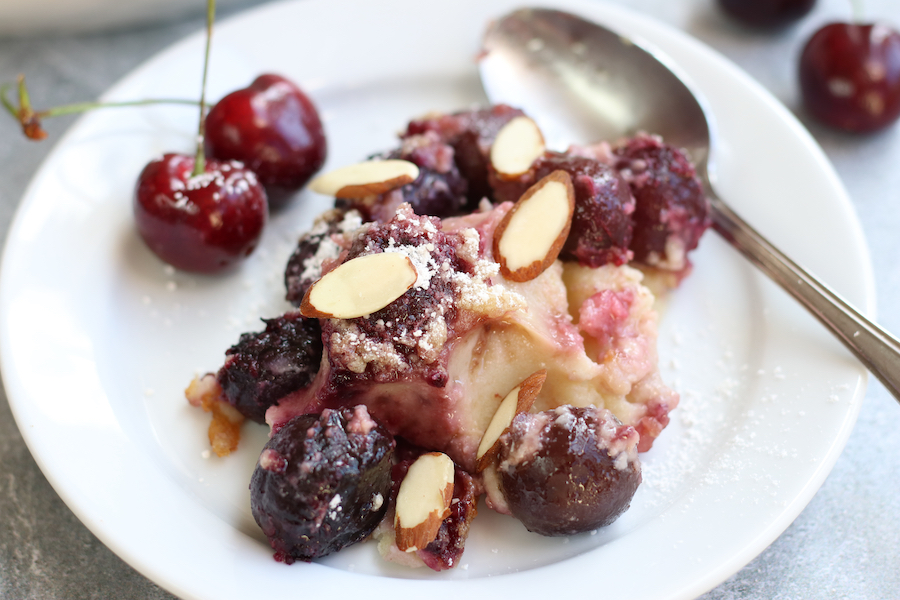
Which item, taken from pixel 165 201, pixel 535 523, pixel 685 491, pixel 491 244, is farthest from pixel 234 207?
pixel 685 491

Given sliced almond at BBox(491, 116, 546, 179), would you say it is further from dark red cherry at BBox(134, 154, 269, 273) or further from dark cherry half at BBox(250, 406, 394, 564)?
dark cherry half at BBox(250, 406, 394, 564)

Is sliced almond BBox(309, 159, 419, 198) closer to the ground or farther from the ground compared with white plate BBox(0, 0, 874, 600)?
farther from the ground

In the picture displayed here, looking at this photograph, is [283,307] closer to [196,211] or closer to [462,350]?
[196,211]

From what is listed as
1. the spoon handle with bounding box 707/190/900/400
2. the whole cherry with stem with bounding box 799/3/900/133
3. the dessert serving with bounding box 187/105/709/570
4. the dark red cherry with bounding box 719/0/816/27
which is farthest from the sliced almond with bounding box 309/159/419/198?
the dark red cherry with bounding box 719/0/816/27

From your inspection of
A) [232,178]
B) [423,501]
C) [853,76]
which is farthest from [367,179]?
[853,76]

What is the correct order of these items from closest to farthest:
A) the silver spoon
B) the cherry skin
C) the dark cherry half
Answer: the dark cherry half, the cherry skin, the silver spoon

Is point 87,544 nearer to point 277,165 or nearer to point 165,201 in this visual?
point 165,201

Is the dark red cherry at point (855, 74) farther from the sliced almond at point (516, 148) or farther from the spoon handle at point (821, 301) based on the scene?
the sliced almond at point (516, 148)

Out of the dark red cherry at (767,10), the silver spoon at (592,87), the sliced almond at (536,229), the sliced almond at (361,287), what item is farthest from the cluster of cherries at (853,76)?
the sliced almond at (361,287)
